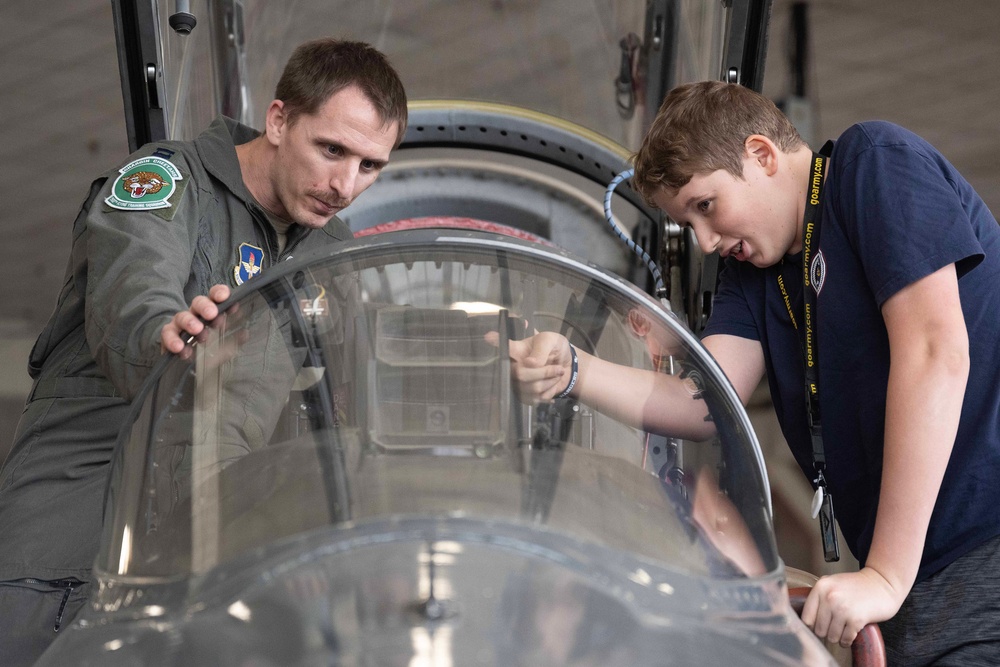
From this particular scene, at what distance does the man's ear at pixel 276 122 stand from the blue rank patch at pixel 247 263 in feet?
0.84

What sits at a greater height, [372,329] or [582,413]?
[372,329]

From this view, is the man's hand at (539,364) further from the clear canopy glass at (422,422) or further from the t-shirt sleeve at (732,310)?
the t-shirt sleeve at (732,310)

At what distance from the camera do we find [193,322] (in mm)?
1301

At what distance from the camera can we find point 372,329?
126 cm

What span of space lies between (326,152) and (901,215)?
118 centimetres

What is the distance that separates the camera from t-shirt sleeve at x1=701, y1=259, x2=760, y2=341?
6.52 feet

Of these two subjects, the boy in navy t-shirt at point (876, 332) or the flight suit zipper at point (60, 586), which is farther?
the flight suit zipper at point (60, 586)

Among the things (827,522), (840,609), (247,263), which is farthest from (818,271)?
(247,263)

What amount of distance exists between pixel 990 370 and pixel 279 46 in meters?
2.37

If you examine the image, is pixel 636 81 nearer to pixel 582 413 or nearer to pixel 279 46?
pixel 279 46

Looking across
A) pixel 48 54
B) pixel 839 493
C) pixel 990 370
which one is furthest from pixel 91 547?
pixel 48 54

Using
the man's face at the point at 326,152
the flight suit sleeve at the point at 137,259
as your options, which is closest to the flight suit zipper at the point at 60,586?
the flight suit sleeve at the point at 137,259

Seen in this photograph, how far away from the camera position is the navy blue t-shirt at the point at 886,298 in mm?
1587

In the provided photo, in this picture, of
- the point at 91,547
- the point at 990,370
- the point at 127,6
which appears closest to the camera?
the point at 990,370
